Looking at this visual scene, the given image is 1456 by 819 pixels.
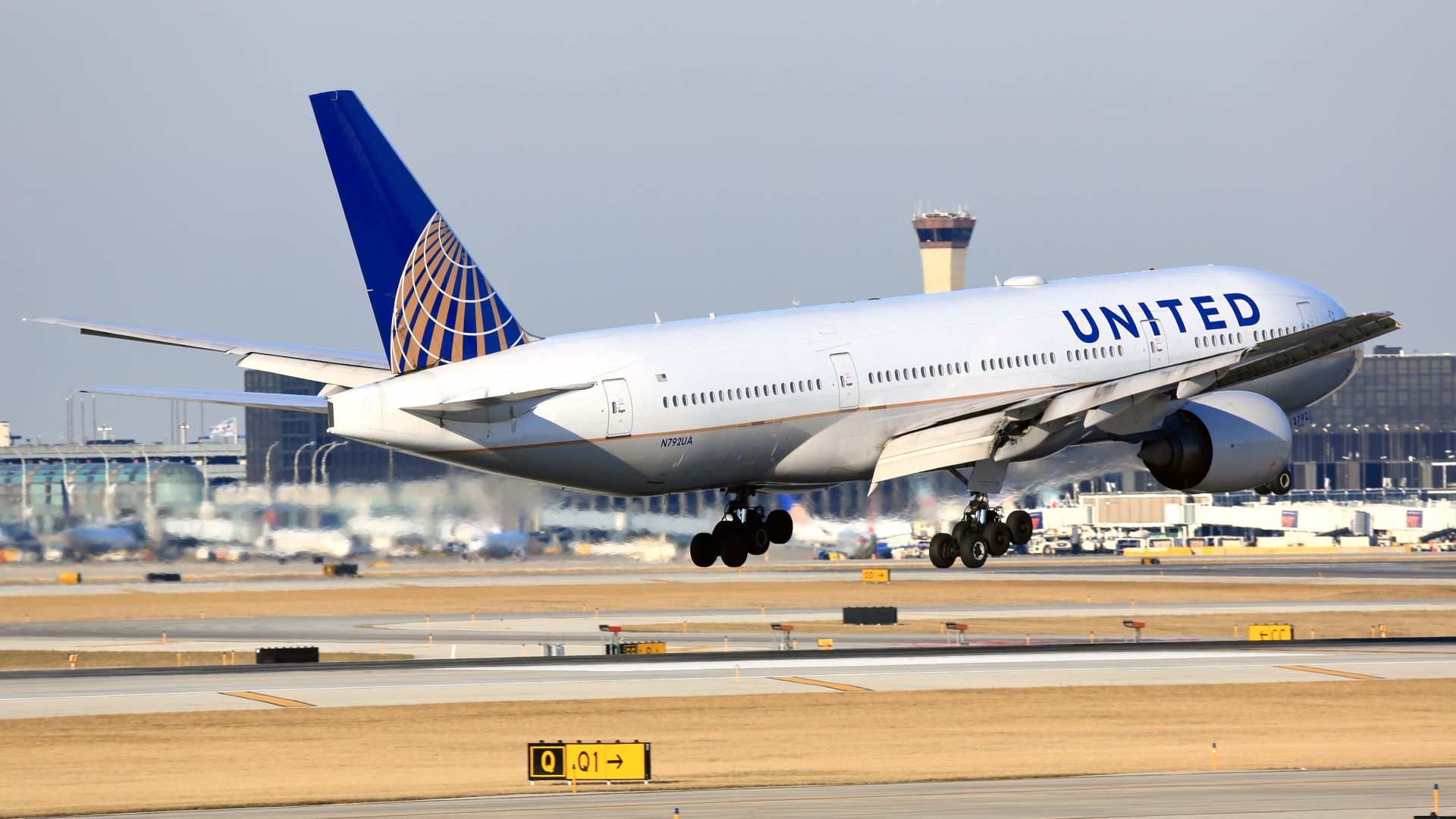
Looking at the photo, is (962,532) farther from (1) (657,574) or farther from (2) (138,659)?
(1) (657,574)

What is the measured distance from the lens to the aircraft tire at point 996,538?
5100cm

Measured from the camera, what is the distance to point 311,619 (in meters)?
94.4

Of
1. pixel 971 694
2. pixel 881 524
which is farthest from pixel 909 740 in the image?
pixel 881 524

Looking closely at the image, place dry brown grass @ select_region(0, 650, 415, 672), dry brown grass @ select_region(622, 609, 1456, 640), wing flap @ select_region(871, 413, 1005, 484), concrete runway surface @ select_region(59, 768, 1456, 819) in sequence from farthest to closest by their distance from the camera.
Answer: dry brown grass @ select_region(622, 609, 1456, 640) → dry brown grass @ select_region(0, 650, 415, 672) → wing flap @ select_region(871, 413, 1005, 484) → concrete runway surface @ select_region(59, 768, 1456, 819)

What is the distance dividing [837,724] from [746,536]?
5.44 meters

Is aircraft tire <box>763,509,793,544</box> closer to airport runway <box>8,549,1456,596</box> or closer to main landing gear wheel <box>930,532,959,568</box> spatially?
main landing gear wheel <box>930,532,959,568</box>

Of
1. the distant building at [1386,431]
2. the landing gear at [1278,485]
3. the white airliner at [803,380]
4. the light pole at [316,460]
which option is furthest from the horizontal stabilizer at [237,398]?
the distant building at [1386,431]

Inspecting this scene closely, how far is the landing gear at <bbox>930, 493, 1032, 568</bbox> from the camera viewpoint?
5109cm

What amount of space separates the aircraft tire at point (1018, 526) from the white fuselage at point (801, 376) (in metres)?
2.63

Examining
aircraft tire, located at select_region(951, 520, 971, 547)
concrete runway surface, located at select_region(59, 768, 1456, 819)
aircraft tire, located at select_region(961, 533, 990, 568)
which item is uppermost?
aircraft tire, located at select_region(951, 520, 971, 547)

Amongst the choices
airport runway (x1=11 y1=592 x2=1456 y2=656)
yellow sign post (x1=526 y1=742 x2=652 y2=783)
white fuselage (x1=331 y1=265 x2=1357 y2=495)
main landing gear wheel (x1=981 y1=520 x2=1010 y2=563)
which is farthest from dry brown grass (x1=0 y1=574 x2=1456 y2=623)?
yellow sign post (x1=526 y1=742 x2=652 y2=783)

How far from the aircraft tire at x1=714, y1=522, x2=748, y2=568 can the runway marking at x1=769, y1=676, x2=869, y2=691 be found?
9.72 m

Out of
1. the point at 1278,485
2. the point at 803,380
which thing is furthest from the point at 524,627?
the point at 803,380

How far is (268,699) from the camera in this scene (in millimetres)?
59438
